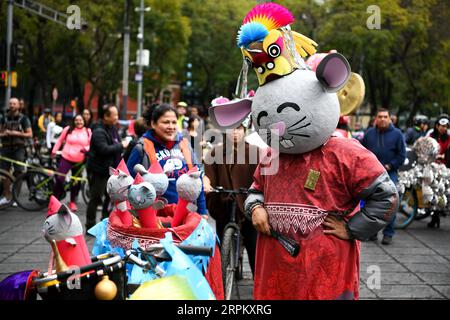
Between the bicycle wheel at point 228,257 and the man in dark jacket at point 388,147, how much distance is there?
3656 mm

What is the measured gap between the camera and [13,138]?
11609 mm

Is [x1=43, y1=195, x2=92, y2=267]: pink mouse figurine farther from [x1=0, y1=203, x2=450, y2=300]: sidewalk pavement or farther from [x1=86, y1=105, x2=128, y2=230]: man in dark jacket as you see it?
[x1=86, y1=105, x2=128, y2=230]: man in dark jacket

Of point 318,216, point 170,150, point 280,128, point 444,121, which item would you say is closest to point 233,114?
point 280,128

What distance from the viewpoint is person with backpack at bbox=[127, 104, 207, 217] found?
5691 millimetres

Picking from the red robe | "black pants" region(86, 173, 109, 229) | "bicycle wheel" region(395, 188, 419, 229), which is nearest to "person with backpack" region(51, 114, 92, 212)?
"black pants" region(86, 173, 109, 229)

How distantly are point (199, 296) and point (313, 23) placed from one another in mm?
35116

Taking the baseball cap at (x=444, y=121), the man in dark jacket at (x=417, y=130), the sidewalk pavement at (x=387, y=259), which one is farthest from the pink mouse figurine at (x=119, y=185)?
the man in dark jacket at (x=417, y=130)

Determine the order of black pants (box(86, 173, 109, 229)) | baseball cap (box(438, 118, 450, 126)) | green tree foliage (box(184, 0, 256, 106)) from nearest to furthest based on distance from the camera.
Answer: black pants (box(86, 173, 109, 229)) < baseball cap (box(438, 118, 450, 126)) < green tree foliage (box(184, 0, 256, 106))

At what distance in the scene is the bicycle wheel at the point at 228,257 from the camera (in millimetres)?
5961

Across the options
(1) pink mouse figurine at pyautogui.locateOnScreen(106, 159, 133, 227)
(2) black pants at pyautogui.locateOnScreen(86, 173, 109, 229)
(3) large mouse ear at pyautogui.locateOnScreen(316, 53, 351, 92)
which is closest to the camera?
(3) large mouse ear at pyautogui.locateOnScreen(316, 53, 351, 92)

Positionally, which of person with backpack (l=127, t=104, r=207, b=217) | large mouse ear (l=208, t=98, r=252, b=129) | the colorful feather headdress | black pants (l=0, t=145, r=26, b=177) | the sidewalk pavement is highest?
the colorful feather headdress

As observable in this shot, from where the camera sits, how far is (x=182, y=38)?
36.8 metres

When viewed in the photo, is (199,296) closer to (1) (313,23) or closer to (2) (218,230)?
(2) (218,230)
